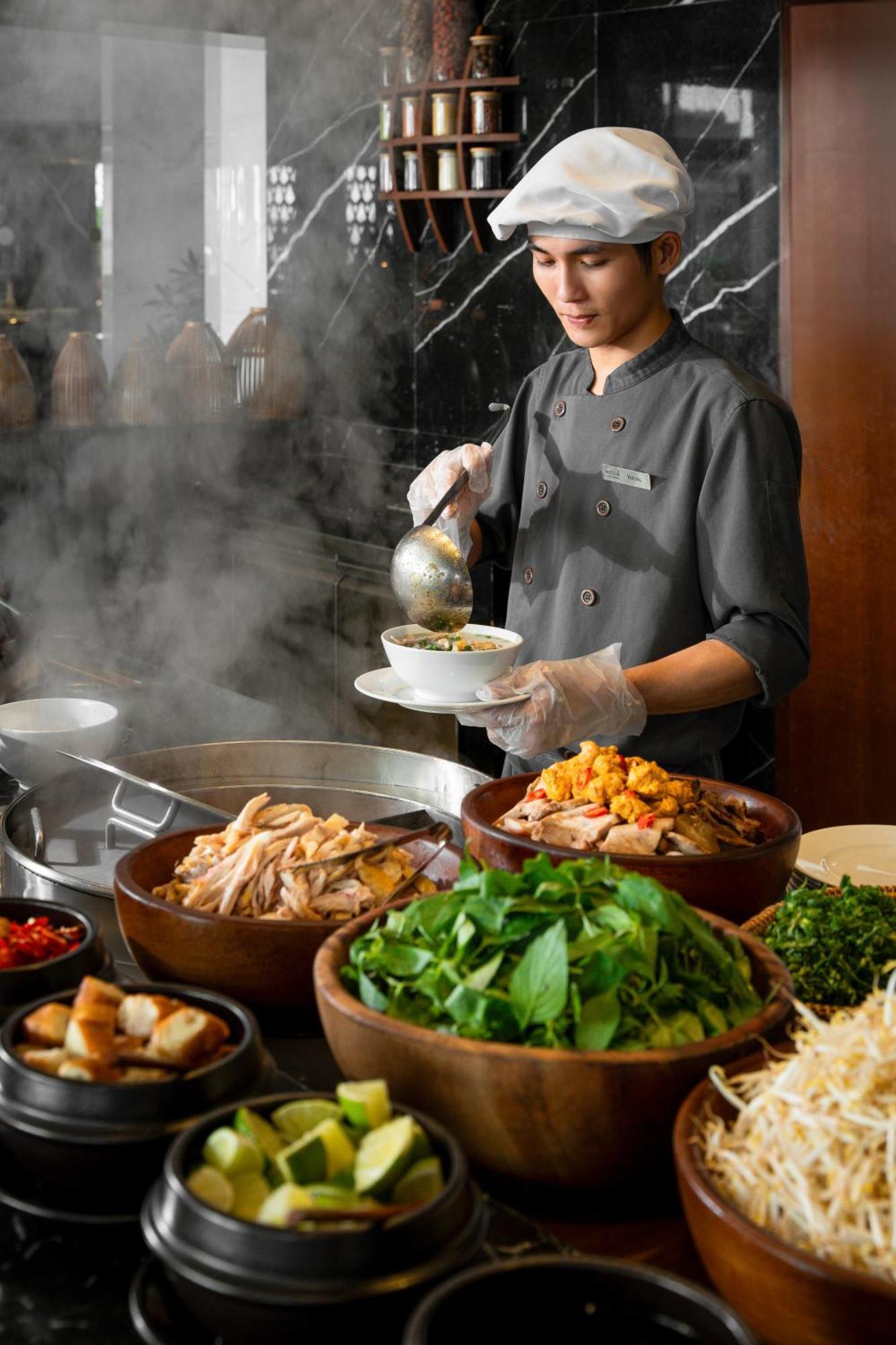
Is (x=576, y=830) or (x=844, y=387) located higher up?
(x=844, y=387)

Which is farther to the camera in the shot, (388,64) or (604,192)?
(388,64)

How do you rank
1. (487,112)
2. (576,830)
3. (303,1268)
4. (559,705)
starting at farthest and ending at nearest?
(487,112) → (559,705) → (576,830) → (303,1268)

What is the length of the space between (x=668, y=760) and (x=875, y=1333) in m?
1.66

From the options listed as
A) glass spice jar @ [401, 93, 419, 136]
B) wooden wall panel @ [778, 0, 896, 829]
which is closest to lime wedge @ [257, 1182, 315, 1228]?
wooden wall panel @ [778, 0, 896, 829]

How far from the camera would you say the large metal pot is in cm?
188

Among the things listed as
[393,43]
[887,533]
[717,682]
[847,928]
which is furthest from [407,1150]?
[393,43]

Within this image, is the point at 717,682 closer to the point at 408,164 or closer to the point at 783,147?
the point at 783,147

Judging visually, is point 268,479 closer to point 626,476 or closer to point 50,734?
point 626,476

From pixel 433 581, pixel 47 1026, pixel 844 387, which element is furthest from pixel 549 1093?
pixel 844 387

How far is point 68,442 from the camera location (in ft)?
17.3

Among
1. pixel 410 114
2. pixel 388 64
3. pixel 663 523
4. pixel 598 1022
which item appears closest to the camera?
pixel 598 1022

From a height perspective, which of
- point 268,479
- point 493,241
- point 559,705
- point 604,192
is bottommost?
point 559,705

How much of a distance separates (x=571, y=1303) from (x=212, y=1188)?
0.83 ft

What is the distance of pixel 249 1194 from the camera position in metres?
0.96
